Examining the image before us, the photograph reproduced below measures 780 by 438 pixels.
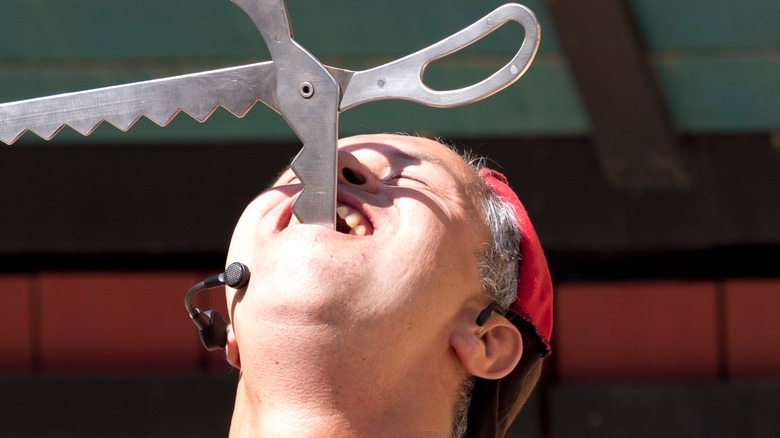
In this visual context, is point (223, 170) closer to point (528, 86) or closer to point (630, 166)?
point (528, 86)

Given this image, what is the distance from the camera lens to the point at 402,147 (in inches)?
55.2

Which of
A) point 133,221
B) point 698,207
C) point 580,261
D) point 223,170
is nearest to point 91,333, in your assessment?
point 133,221

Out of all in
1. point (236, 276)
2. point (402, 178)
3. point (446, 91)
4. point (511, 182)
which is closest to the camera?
point (446, 91)

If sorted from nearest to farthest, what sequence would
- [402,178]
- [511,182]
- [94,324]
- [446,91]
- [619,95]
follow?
[446,91], [402,178], [619,95], [511,182], [94,324]

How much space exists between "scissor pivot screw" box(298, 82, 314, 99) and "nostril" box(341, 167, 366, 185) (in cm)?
16

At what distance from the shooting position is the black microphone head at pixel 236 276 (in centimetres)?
123

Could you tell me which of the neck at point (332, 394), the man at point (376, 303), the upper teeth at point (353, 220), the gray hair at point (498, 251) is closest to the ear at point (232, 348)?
the man at point (376, 303)

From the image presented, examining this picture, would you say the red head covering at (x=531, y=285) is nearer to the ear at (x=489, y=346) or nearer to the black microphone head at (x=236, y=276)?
the ear at (x=489, y=346)

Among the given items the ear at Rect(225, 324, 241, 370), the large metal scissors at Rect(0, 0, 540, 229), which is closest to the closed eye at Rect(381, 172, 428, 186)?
the large metal scissors at Rect(0, 0, 540, 229)

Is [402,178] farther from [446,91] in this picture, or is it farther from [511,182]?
[511,182]

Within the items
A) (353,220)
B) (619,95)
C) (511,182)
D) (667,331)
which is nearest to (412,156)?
(353,220)

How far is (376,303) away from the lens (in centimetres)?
120

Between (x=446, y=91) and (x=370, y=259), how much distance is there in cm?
24

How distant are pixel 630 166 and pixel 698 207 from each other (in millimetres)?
429
